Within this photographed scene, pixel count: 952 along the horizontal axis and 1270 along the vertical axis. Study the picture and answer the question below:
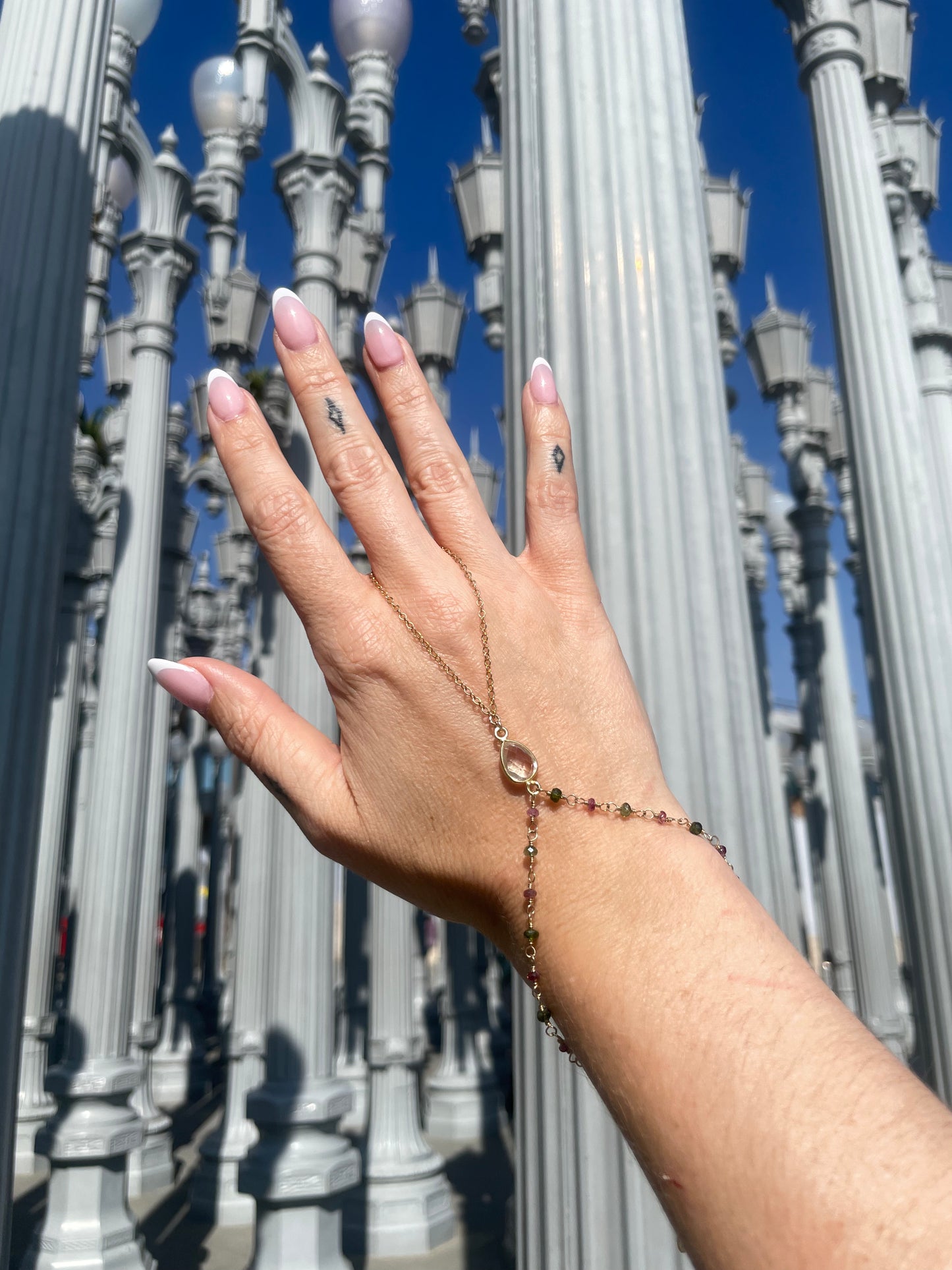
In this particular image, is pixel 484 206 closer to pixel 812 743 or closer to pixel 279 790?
pixel 279 790

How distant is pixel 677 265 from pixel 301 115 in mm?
8343

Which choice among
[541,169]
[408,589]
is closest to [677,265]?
[541,169]

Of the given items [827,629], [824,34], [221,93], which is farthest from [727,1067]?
[827,629]

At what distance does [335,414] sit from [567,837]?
2.40ft

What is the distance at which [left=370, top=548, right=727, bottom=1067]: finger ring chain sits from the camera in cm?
114

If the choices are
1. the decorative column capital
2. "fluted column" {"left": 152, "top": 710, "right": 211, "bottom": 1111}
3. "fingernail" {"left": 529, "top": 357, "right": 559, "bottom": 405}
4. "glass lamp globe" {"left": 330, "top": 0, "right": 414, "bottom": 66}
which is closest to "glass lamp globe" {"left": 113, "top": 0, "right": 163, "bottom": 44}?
"glass lamp globe" {"left": 330, "top": 0, "right": 414, "bottom": 66}

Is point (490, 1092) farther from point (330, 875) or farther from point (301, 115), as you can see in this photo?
point (301, 115)

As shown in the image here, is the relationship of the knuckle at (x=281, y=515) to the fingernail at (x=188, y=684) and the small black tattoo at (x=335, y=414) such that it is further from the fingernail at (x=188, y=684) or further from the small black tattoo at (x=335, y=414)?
the fingernail at (x=188, y=684)

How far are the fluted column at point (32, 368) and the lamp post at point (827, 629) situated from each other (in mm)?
9580

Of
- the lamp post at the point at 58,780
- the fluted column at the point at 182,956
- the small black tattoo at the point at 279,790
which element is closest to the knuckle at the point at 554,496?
the small black tattoo at the point at 279,790

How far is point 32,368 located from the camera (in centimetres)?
477

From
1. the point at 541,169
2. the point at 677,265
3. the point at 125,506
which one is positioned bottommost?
the point at 677,265

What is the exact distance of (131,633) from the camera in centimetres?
927

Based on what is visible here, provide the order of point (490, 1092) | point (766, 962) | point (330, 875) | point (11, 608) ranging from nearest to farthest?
point (766, 962) < point (11, 608) < point (330, 875) < point (490, 1092)
